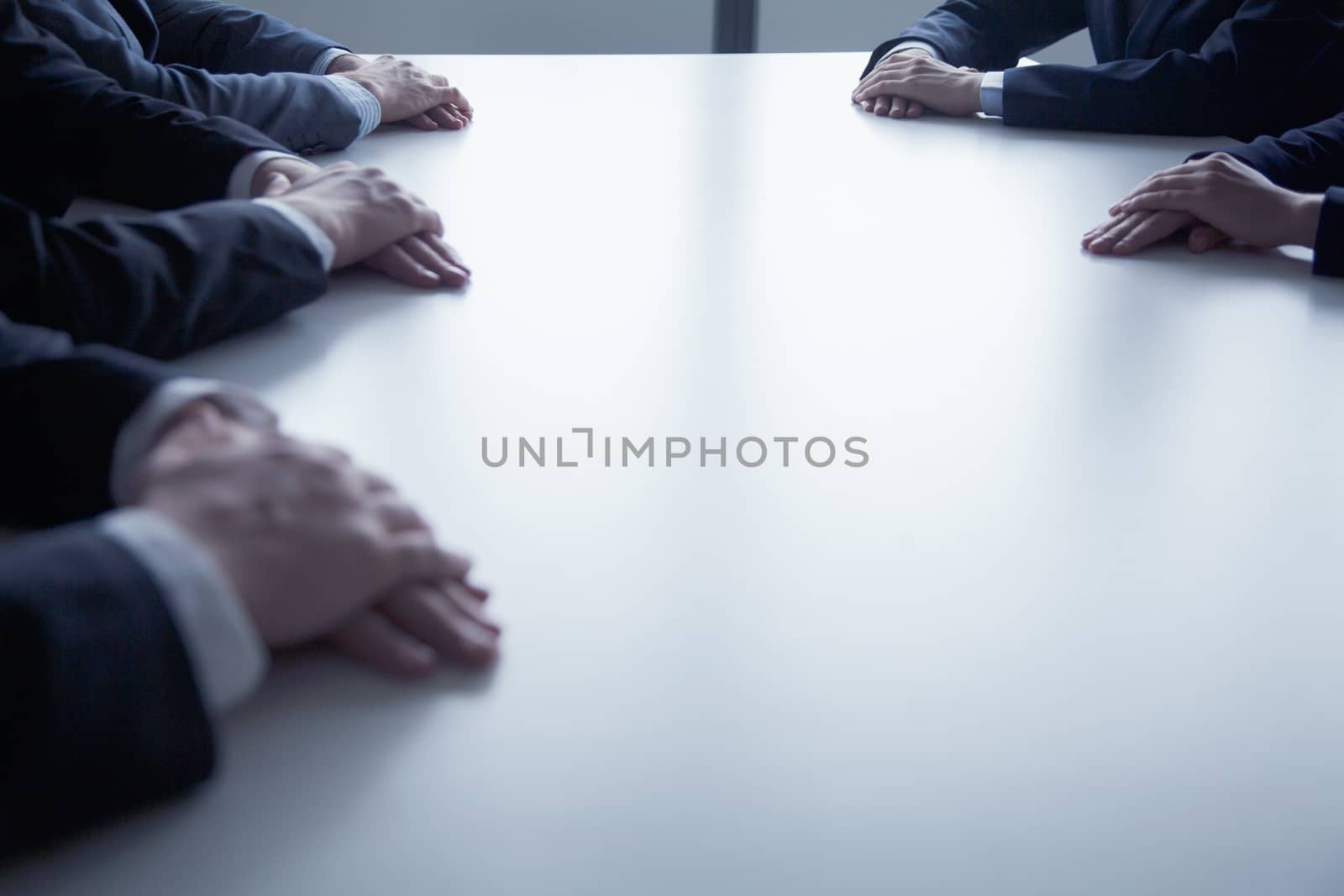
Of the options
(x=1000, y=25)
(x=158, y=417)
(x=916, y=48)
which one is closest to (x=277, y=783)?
(x=158, y=417)

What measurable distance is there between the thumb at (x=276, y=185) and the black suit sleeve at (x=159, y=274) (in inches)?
5.9

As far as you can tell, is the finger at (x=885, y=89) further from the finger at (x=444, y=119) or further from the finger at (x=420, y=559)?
the finger at (x=420, y=559)

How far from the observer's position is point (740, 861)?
0.43m

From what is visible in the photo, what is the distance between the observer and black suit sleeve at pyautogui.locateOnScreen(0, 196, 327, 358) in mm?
700

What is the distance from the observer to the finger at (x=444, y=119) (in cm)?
142

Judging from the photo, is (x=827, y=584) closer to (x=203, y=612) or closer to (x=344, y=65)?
(x=203, y=612)

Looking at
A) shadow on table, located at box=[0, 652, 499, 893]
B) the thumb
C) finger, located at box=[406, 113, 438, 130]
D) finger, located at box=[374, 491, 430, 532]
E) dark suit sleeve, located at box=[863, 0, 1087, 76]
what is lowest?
shadow on table, located at box=[0, 652, 499, 893]

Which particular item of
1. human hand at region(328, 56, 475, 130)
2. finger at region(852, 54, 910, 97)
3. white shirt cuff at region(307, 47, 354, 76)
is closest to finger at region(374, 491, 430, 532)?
human hand at region(328, 56, 475, 130)

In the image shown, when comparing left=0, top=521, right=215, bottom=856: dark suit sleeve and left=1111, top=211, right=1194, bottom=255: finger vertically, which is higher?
left=1111, top=211, right=1194, bottom=255: finger

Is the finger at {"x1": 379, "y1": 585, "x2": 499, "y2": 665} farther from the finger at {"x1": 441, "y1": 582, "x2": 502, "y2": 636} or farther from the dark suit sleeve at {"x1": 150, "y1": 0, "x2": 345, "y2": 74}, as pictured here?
the dark suit sleeve at {"x1": 150, "y1": 0, "x2": 345, "y2": 74}

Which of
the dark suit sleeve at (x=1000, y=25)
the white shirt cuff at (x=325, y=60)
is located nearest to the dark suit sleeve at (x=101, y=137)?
the white shirt cuff at (x=325, y=60)

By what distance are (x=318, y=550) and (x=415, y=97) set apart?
101 cm

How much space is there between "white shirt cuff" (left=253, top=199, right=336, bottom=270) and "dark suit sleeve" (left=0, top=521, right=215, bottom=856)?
46 centimetres

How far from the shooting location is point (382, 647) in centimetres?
51
